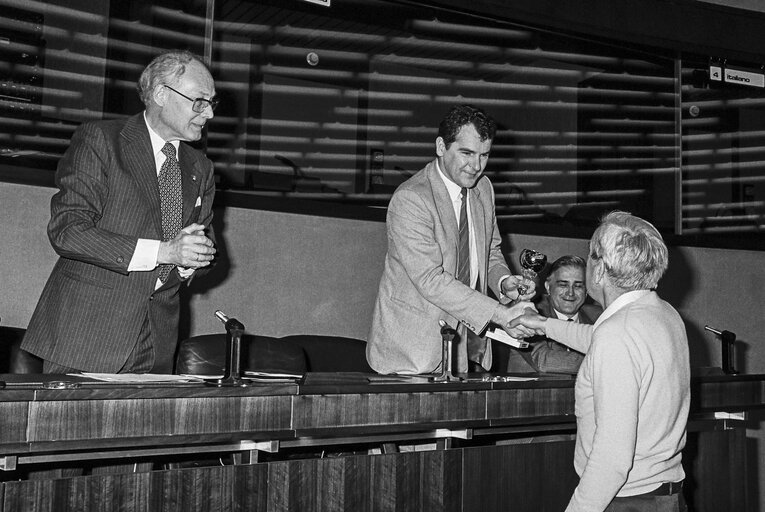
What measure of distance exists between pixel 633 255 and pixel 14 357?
206 cm

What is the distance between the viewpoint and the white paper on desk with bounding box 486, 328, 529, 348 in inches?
113

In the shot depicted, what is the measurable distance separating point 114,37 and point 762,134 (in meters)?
3.96

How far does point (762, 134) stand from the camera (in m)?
5.51

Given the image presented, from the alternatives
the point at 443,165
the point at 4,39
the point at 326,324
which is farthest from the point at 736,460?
the point at 4,39

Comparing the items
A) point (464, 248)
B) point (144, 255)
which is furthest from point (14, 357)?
point (464, 248)

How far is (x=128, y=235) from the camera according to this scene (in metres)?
2.36

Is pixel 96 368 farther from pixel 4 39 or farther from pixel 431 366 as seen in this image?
pixel 4 39

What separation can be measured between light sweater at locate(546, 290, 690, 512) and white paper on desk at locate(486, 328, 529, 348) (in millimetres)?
904

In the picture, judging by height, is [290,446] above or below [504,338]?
below

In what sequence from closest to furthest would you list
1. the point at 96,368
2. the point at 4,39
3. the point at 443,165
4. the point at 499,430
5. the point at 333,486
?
the point at 333,486 < the point at 96,368 < the point at 499,430 < the point at 443,165 < the point at 4,39

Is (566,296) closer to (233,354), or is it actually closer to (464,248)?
(464,248)

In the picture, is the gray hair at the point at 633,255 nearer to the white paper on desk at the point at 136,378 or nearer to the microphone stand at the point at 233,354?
the microphone stand at the point at 233,354

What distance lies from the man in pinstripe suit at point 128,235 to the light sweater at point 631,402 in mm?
996

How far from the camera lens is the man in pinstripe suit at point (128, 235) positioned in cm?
222
